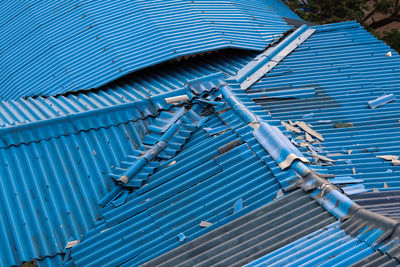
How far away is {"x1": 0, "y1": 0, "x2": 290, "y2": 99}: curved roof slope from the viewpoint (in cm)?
1012

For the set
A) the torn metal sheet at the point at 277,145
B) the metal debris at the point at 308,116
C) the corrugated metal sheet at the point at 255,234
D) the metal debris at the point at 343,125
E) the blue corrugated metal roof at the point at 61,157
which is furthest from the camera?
the metal debris at the point at 308,116

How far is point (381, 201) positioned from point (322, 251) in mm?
1483

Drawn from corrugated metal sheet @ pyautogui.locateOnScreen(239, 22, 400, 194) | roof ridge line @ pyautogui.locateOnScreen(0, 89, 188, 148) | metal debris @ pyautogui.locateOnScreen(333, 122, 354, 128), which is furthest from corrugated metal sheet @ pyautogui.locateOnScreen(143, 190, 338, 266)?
roof ridge line @ pyautogui.locateOnScreen(0, 89, 188, 148)

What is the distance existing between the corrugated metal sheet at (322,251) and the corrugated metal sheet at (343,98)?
3.62 feet

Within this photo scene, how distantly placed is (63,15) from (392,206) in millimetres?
9294

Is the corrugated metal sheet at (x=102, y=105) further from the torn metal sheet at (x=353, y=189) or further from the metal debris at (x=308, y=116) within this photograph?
the torn metal sheet at (x=353, y=189)

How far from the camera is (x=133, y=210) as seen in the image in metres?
6.98

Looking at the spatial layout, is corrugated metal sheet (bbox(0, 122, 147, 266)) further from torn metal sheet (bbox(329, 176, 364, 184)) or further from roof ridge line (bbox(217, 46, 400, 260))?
torn metal sheet (bbox(329, 176, 364, 184))

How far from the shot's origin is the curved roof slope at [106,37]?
33.2ft

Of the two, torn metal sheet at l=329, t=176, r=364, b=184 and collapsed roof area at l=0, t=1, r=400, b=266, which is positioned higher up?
collapsed roof area at l=0, t=1, r=400, b=266

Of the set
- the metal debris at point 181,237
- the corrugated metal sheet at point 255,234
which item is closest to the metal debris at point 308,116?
the corrugated metal sheet at point 255,234

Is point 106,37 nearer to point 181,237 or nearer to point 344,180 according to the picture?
point 181,237

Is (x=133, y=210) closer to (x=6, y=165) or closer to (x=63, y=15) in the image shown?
(x=6, y=165)

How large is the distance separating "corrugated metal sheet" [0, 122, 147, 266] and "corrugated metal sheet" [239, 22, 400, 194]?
2827mm
